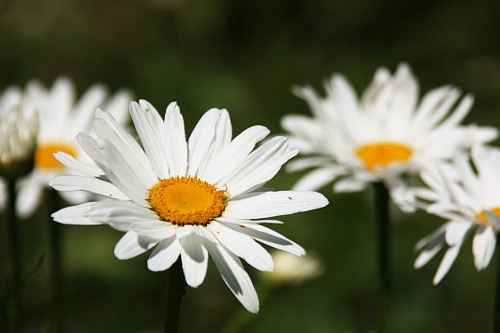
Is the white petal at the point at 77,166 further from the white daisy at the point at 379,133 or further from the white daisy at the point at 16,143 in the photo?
the white daisy at the point at 379,133

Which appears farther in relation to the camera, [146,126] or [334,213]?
[334,213]

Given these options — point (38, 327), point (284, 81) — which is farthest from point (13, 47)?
point (38, 327)

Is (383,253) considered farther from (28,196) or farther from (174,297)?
(28,196)

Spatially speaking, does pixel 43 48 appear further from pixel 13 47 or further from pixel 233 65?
pixel 233 65

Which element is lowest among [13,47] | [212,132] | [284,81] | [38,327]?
[38,327]

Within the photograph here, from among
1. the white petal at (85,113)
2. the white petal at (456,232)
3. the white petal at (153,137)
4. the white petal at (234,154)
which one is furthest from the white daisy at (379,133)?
the white petal at (85,113)

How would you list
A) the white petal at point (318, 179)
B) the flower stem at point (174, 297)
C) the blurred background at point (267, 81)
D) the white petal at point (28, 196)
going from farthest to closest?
the blurred background at point (267, 81), the white petal at point (28, 196), the white petal at point (318, 179), the flower stem at point (174, 297)

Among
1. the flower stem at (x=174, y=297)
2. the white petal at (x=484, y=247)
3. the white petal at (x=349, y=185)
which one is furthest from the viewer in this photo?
the white petal at (x=349, y=185)
